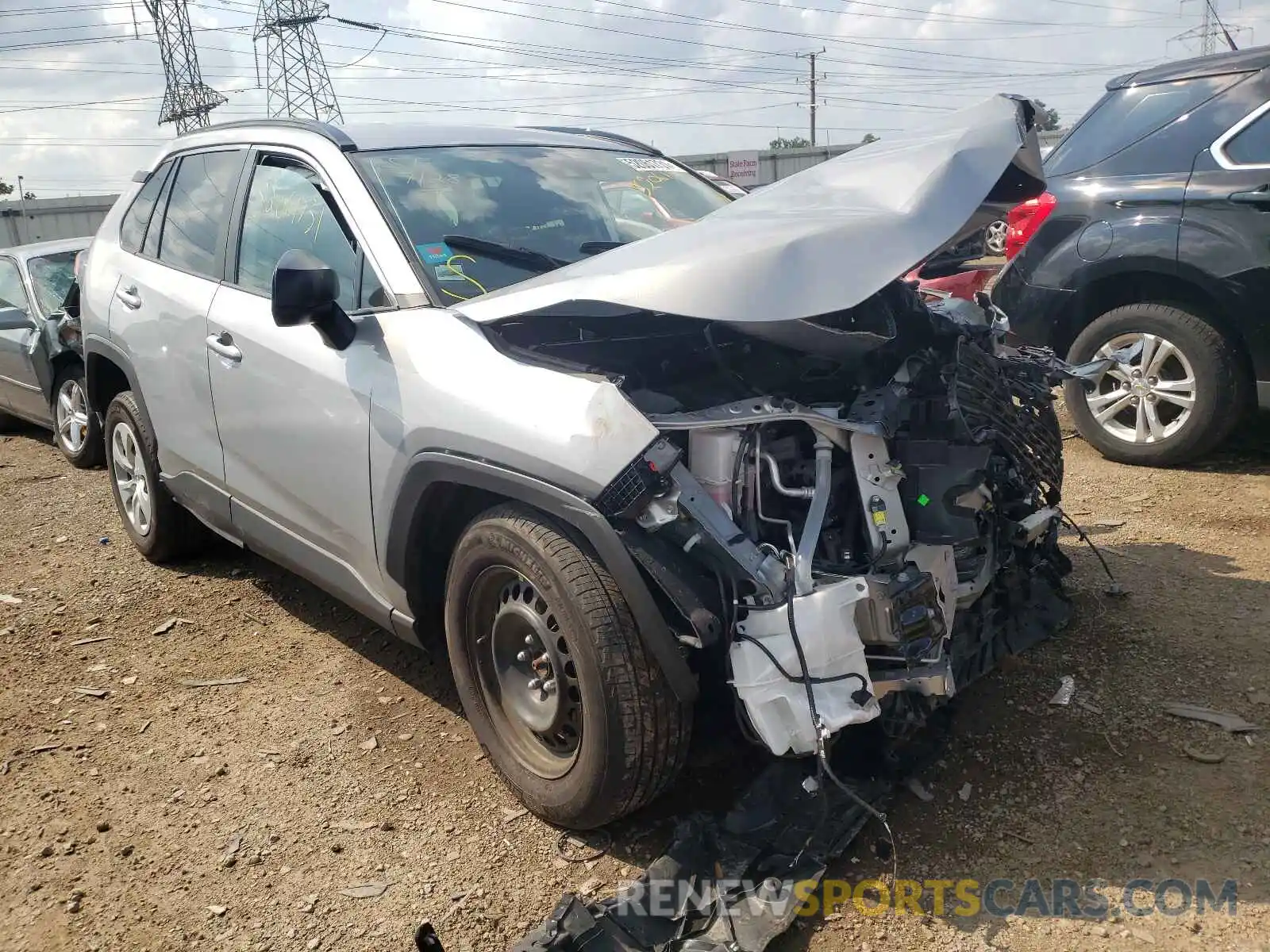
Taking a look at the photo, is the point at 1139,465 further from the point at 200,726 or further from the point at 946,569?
the point at 200,726

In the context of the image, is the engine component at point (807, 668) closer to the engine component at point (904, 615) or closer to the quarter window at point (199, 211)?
the engine component at point (904, 615)

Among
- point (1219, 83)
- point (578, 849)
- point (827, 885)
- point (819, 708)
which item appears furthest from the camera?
point (1219, 83)

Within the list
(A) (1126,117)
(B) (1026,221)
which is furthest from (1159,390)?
(A) (1126,117)

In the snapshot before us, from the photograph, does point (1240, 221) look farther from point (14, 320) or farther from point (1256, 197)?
point (14, 320)

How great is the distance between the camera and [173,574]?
4934mm

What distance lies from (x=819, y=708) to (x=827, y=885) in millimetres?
535

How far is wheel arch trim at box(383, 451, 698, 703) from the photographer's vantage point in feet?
7.87

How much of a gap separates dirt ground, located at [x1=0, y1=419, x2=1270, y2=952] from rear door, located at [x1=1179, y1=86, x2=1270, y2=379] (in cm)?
130

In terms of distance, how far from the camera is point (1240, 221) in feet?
16.5

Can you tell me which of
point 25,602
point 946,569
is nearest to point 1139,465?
point 946,569

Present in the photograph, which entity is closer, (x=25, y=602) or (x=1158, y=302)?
(x=25, y=602)

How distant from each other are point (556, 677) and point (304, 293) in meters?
1.30

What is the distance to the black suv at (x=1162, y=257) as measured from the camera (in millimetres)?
5086

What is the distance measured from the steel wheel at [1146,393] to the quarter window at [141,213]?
4.83m
